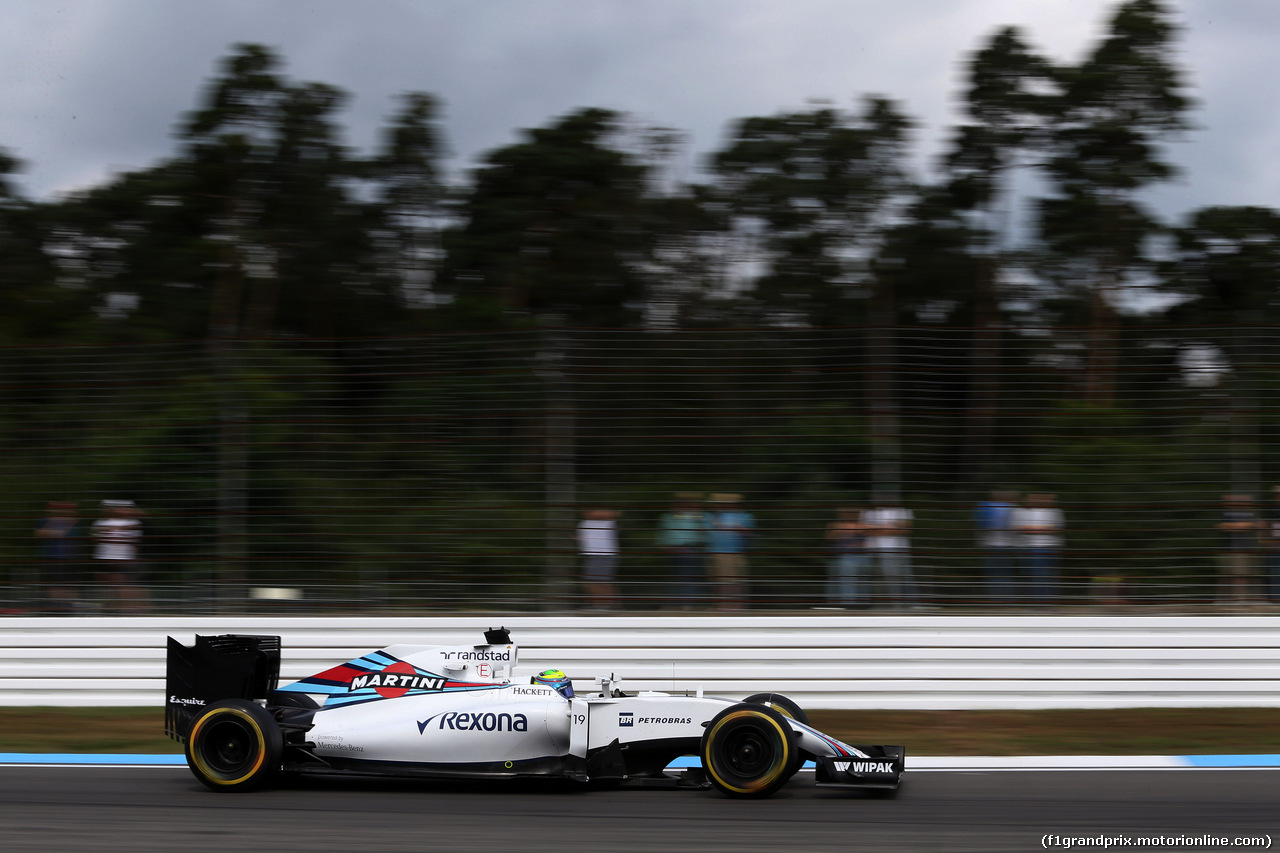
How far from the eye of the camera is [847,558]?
833 centimetres

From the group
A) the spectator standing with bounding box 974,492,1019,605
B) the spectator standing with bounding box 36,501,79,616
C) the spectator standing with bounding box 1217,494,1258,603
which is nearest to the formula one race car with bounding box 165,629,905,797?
the spectator standing with bounding box 974,492,1019,605

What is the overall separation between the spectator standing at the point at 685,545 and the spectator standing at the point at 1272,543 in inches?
143

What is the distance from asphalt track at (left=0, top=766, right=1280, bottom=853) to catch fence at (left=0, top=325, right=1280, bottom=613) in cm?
220

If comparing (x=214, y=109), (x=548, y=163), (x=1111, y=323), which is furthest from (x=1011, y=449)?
(x=214, y=109)

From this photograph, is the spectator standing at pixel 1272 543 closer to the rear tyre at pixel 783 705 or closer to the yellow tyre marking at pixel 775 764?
the rear tyre at pixel 783 705

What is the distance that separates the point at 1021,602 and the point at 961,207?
8.14 m

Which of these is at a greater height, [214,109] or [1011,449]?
[214,109]

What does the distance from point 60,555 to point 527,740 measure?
16.3ft

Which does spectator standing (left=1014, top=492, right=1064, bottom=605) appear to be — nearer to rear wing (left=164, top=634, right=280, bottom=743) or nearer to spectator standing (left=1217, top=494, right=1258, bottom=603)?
spectator standing (left=1217, top=494, right=1258, bottom=603)

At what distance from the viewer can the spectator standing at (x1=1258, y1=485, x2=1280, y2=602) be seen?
26.5ft

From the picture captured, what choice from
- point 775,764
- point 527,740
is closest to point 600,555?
point 527,740

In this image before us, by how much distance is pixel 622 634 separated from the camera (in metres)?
8.41

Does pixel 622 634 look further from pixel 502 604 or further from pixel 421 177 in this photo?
pixel 421 177

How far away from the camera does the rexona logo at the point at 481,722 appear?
18.9ft
